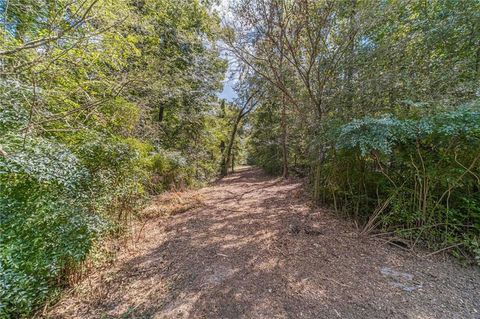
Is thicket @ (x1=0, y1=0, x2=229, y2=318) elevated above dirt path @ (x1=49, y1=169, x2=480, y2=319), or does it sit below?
above

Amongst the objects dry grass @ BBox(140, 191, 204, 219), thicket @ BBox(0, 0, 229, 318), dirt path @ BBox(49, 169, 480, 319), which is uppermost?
thicket @ BBox(0, 0, 229, 318)

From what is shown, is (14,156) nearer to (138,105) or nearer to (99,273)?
(99,273)

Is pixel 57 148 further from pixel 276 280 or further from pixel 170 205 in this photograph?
pixel 170 205

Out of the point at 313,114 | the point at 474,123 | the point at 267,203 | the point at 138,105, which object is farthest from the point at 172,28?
the point at 474,123

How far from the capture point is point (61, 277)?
217cm

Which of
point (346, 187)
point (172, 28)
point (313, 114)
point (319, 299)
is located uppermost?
point (172, 28)

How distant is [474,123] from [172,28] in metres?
7.57

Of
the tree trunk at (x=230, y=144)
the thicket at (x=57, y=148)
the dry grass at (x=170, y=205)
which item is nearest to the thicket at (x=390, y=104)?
the thicket at (x=57, y=148)

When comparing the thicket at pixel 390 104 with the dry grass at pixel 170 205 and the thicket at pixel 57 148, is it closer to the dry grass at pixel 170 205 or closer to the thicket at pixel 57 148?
the thicket at pixel 57 148

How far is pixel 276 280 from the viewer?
2.09 meters

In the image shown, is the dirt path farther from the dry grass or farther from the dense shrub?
the dry grass

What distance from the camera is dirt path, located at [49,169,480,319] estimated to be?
69.1 inches

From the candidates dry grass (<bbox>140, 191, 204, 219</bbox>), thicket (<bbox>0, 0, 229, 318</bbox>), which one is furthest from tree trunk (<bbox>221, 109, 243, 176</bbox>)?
thicket (<bbox>0, 0, 229, 318</bbox>)

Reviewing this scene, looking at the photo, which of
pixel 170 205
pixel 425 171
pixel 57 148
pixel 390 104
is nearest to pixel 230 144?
pixel 170 205
